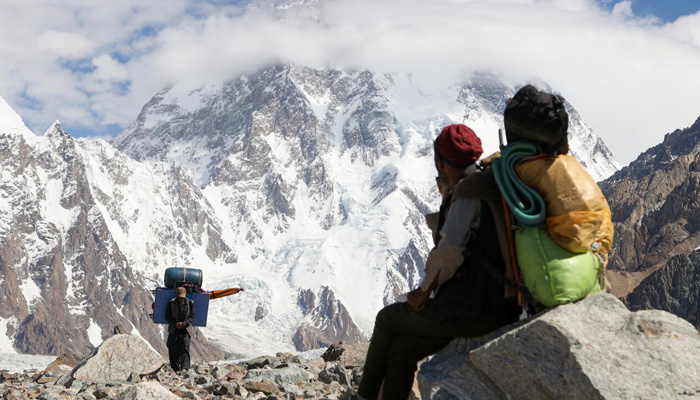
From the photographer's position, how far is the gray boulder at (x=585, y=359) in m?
5.68

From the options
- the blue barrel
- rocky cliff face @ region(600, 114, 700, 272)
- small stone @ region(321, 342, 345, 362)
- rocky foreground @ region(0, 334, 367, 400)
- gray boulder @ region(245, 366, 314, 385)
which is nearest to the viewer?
rocky foreground @ region(0, 334, 367, 400)

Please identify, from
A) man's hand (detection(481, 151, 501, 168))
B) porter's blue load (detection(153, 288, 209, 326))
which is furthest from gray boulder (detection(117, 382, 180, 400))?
porter's blue load (detection(153, 288, 209, 326))

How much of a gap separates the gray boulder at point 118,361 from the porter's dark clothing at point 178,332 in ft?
4.39

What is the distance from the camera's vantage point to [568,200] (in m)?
5.95

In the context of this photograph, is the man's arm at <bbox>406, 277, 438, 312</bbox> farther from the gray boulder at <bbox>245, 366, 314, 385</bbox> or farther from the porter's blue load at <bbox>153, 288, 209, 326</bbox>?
the porter's blue load at <bbox>153, 288, 209, 326</bbox>

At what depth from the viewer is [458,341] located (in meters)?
6.65

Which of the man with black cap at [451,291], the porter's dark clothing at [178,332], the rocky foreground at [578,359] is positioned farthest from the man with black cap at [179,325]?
the rocky foreground at [578,359]

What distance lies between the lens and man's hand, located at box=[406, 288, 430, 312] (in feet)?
20.4

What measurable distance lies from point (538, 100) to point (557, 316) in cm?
173

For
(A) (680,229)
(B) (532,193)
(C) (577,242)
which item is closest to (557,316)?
(C) (577,242)

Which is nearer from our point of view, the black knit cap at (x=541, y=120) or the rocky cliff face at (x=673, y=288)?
the black knit cap at (x=541, y=120)

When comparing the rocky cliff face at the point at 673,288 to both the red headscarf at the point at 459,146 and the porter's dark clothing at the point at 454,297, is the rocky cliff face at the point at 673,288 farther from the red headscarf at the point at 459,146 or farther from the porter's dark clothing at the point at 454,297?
the porter's dark clothing at the point at 454,297

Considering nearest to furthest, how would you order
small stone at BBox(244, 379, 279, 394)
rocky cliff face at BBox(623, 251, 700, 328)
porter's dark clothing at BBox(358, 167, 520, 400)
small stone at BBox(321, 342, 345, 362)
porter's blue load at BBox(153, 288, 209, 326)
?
porter's dark clothing at BBox(358, 167, 520, 400)
small stone at BBox(244, 379, 279, 394)
small stone at BBox(321, 342, 345, 362)
porter's blue load at BBox(153, 288, 209, 326)
rocky cliff face at BBox(623, 251, 700, 328)

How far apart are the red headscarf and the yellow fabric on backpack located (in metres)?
0.57
